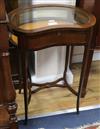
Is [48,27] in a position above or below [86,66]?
above

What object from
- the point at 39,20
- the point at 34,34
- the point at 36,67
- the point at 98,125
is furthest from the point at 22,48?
the point at 98,125

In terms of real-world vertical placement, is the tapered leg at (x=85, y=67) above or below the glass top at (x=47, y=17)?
below

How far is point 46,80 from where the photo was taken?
1.80 meters

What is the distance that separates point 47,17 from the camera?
1429 mm

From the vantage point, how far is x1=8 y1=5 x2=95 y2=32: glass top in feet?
4.21

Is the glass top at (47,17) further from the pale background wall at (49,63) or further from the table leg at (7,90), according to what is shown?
the table leg at (7,90)

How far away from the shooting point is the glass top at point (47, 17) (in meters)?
1.28

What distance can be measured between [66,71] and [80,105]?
262 mm

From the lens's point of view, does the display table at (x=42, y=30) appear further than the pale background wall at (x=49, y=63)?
No

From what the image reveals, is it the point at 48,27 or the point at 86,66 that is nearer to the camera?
the point at 48,27

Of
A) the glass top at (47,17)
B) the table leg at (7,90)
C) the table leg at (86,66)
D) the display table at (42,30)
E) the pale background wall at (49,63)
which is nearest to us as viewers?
Result: the table leg at (7,90)

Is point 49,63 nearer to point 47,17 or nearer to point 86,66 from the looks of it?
point 86,66

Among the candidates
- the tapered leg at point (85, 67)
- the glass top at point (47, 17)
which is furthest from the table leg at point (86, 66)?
the glass top at point (47, 17)

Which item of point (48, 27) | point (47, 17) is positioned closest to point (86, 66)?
point (47, 17)
